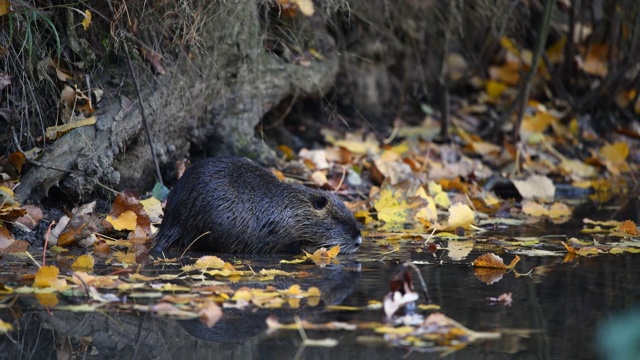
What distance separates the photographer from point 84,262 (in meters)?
3.80

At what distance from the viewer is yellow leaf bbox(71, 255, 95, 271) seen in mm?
3791

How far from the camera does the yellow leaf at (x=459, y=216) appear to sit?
514 centimetres

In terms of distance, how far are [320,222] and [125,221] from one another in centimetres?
103

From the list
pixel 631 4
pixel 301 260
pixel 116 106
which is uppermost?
pixel 631 4

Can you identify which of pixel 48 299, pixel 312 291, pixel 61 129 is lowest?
pixel 48 299

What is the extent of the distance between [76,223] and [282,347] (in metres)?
2.10

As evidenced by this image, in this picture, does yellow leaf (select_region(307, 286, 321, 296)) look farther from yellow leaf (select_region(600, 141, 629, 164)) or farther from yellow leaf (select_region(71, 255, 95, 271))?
yellow leaf (select_region(600, 141, 629, 164))

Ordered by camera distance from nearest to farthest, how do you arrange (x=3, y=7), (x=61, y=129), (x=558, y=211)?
(x=3, y=7), (x=61, y=129), (x=558, y=211)

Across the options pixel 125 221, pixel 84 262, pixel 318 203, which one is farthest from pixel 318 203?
pixel 84 262

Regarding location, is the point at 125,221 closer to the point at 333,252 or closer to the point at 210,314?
the point at 333,252

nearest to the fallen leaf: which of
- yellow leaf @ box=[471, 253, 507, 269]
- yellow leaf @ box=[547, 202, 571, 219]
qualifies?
yellow leaf @ box=[471, 253, 507, 269]

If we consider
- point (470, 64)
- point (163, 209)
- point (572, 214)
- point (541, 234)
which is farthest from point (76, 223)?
point (470, 64)

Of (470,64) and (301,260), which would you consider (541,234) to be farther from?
(470,64)

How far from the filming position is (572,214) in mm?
6090
